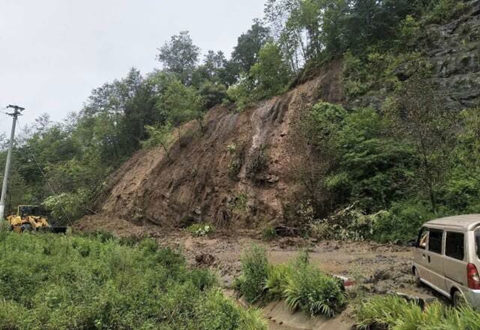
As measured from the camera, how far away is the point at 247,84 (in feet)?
105

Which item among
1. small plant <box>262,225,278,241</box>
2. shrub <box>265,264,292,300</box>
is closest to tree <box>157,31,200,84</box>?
small plant <box>262,225,278,241</box>

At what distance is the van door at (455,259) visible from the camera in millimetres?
6445

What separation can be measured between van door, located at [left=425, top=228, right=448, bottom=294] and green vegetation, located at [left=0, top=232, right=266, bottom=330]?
362cm

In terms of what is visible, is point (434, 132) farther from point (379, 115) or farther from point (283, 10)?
point (283, 10)

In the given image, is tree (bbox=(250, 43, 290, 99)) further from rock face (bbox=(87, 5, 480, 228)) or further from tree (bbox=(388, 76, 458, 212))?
tree (bbox=(388, 76, 458, 212))

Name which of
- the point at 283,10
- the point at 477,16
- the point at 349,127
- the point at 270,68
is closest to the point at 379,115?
the point at 349,127

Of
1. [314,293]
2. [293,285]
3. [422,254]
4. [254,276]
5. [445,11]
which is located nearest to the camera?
[314,293]

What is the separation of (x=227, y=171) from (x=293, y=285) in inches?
651

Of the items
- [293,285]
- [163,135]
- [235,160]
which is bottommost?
[293,285]

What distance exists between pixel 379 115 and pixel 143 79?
102 ft

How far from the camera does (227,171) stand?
2525cm

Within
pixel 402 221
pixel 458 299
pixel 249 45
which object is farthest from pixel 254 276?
pixel 249 45

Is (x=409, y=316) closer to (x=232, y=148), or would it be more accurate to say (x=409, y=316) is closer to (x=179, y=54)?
(x=232, y=148)

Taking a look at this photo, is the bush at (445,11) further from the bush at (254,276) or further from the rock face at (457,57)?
the bush at (254,276)
